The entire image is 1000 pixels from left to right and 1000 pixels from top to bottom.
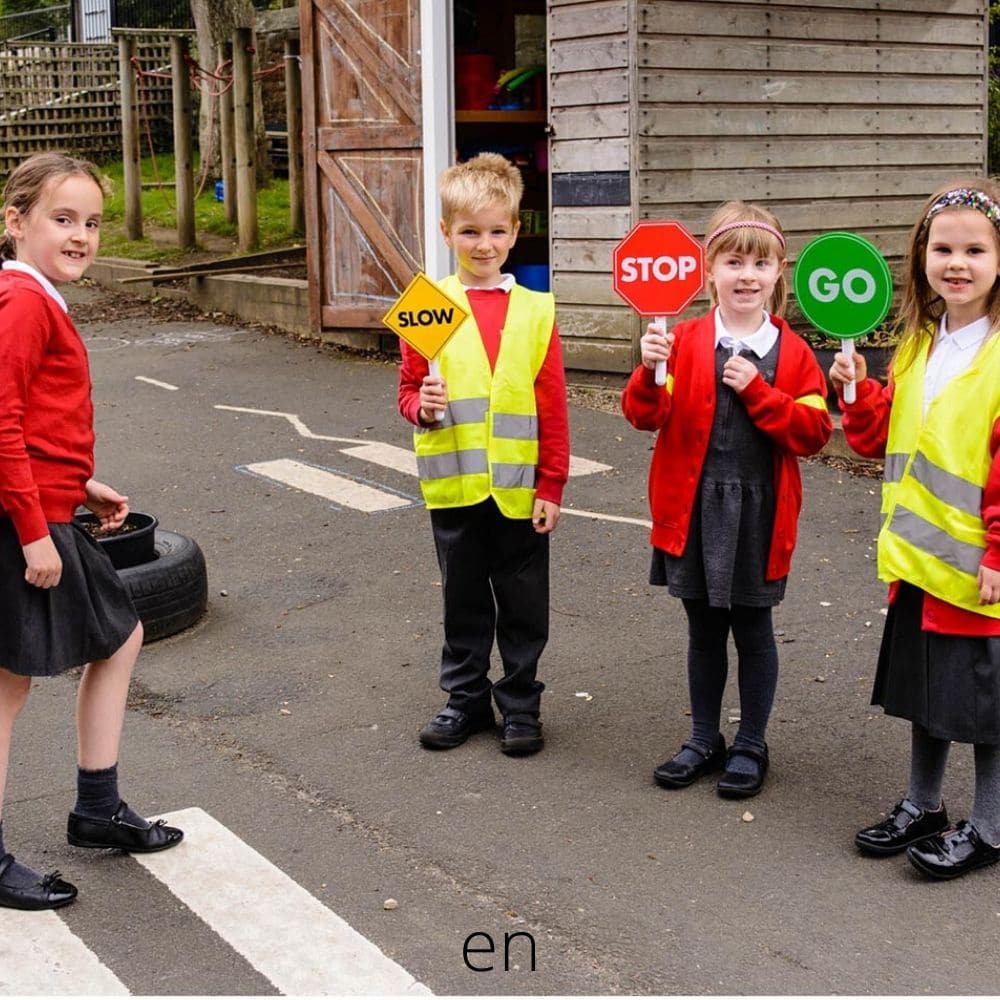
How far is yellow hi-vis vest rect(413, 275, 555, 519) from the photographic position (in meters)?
4.90

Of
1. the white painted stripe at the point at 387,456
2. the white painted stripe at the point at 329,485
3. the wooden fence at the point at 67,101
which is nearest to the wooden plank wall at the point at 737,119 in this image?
the white painted stripe at the point at 387,456

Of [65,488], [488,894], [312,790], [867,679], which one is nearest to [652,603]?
[867,679]

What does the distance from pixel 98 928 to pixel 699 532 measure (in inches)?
78.4

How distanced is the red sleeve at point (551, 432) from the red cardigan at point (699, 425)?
0.37m

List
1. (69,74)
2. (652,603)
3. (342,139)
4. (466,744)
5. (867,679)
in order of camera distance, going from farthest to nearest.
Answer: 1. (69,74)
2. (342,139)
3. (652,603)
4. (867,679)
5. (466,744)

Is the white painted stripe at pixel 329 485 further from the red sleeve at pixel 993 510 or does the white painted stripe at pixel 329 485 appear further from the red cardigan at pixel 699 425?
the red sleeve at pixel 993 510

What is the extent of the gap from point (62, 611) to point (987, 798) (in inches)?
97.0

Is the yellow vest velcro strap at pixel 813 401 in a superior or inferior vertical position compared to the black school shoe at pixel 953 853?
superior

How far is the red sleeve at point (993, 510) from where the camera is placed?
388 cm

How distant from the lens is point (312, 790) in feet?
15.7

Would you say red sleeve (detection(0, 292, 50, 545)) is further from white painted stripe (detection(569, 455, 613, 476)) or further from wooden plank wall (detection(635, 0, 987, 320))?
wooden plank wall (detection(635, 0, 987, 320))

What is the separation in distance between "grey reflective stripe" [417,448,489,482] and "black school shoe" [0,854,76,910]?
1646 mm

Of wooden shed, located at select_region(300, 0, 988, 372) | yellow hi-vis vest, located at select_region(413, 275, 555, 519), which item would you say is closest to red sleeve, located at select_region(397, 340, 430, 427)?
yellow hi-vis vest, located at select_region(413, 275, 555, 519)

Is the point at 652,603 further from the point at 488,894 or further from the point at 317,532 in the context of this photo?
the point at 488,894
